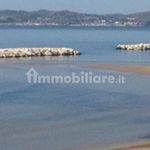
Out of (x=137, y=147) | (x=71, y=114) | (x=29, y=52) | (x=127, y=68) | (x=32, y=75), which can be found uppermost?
(x=137, y=147)

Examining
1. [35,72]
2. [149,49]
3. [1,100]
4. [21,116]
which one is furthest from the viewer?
[149,49]

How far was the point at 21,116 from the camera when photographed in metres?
23.5

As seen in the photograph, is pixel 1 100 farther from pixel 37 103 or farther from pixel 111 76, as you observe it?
pixel 111 76

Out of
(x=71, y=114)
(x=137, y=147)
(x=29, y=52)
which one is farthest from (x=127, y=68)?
(x=137, y=147)

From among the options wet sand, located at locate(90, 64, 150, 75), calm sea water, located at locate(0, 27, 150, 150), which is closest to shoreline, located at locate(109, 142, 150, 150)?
calm sea water, located at locate(0, 27, 150, 150)

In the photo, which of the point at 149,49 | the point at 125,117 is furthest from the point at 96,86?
the point at 149,49

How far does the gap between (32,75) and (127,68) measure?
7.29 metres

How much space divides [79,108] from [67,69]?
58.0 ft

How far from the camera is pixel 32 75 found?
4066 centimetres

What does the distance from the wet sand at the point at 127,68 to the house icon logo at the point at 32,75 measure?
4.79m

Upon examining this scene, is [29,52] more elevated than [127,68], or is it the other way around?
[127,68]

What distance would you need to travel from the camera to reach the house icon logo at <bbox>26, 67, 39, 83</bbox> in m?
36.8

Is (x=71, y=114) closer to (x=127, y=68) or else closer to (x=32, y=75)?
(x=32, y=75)

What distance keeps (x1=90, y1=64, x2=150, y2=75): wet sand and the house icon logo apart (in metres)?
4.79
